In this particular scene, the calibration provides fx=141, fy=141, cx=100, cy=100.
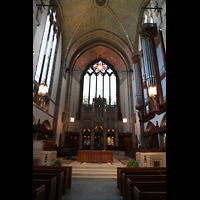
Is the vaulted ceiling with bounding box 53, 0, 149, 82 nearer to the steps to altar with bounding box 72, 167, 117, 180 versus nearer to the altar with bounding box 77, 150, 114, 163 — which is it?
the altar with bounding box 77, 150, 114, 163

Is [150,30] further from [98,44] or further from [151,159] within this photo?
[98,44]

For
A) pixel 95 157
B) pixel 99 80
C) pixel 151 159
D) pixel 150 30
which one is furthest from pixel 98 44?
pixel 151 159

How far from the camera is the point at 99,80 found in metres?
24.3

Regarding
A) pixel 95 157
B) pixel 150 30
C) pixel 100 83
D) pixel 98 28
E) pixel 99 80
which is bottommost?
pixel 95 157

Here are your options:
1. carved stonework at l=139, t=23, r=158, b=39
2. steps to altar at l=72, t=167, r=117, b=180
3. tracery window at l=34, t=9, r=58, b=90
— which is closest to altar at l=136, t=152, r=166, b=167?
steps to altar at l=72, t=167, r=117, b=180

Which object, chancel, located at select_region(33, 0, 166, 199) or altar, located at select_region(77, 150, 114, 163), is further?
chancel, located at select_region(33, 0, 166, 199)

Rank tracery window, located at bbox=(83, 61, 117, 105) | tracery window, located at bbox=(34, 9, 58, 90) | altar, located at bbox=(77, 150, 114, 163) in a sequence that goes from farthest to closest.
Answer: tracery window, located at bbox=(83, 61, 117, 105)
tracery window, located at bbox=(34, 9, 58, 90)
altar, located at bbox=(77, 150, 114, 163)

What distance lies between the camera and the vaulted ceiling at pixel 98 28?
1516 centimetres

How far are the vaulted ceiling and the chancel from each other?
0.09 m

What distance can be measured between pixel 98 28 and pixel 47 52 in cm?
928

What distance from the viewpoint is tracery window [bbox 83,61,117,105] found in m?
23.3
